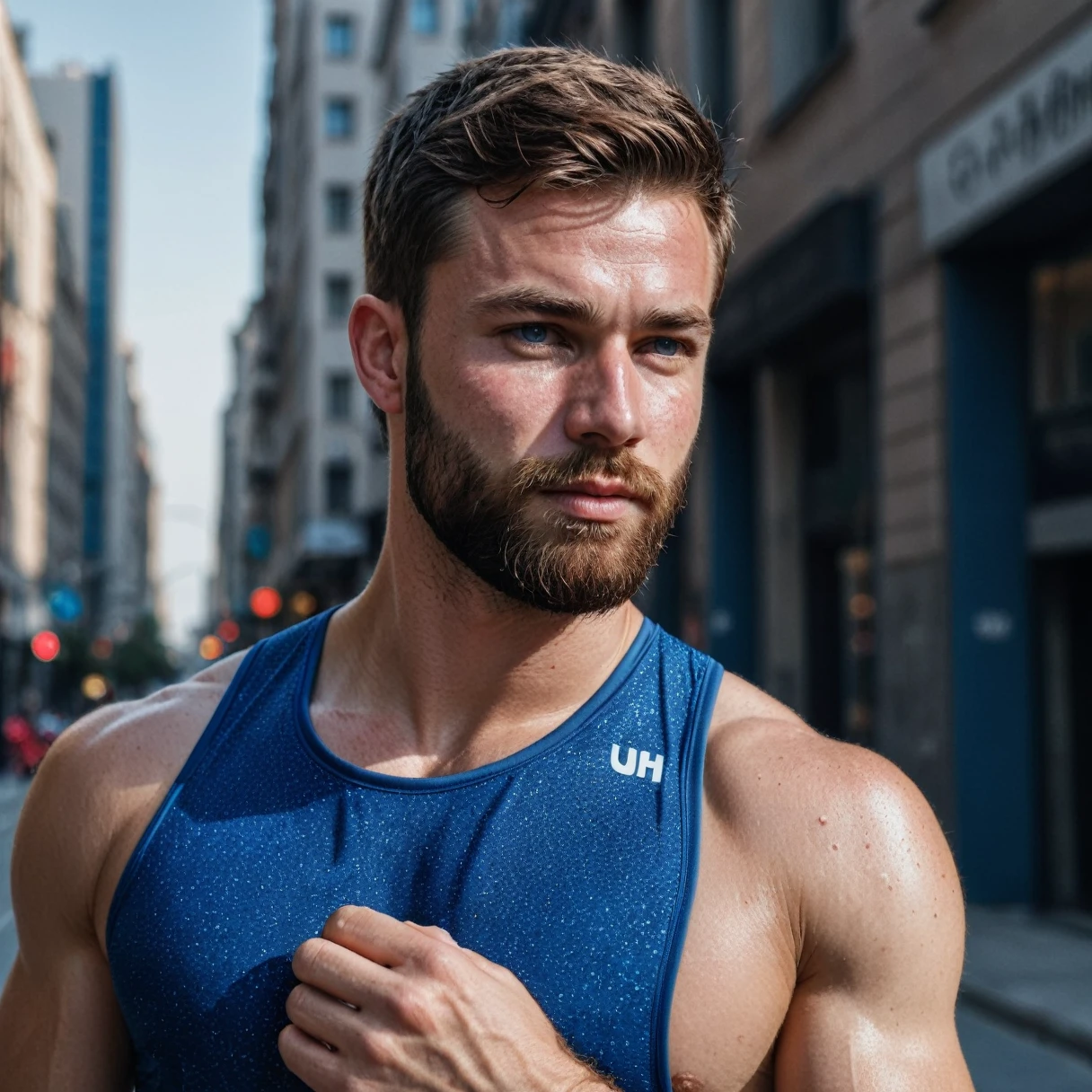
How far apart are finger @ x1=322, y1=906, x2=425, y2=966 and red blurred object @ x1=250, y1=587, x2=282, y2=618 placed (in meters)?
6.72

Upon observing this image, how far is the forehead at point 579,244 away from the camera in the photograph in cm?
196

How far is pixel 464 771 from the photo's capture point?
2.07m

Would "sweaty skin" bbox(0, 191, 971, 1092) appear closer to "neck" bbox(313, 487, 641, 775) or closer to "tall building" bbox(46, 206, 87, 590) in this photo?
"neck" bbox(313, 487, 641, 775)

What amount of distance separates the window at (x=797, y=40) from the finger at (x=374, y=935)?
1394cm

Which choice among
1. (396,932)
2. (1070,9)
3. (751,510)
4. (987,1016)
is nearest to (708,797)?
(396,932)

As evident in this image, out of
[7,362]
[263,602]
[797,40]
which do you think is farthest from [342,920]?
[7,362]

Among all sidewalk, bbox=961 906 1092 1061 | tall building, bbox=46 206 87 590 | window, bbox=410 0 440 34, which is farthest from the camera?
tall building, bbox=46 206 87 590

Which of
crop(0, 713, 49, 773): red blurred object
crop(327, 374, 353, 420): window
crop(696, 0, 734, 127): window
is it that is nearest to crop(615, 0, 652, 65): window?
crop(696, 0, 734, 127): window

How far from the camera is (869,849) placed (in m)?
1.86

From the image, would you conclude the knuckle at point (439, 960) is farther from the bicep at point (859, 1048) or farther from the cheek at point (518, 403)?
the cheek at point (518, 403)

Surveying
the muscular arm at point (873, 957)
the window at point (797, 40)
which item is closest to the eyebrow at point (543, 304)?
the muscular arm at point (873, 957)

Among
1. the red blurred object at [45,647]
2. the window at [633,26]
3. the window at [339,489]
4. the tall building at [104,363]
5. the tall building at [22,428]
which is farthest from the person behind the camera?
the tall building at [104,363]

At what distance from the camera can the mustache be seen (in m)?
1.95

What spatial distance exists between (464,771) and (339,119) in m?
50.9
